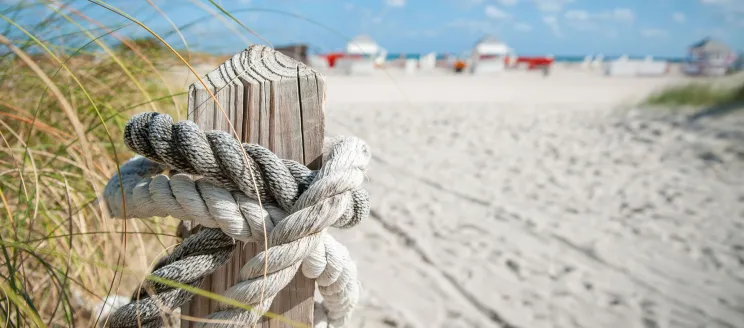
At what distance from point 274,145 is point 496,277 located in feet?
8.29

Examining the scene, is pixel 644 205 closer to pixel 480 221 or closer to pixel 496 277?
pixel 480 221

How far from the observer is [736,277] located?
3.29 metres

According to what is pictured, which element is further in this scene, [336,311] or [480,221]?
[480,221]

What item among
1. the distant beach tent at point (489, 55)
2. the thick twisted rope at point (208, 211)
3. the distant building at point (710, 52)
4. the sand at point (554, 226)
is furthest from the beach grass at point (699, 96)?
the distant building at point (710, 52)

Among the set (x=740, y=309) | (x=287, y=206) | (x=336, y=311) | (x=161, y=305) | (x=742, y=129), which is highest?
(x=287, y=206)

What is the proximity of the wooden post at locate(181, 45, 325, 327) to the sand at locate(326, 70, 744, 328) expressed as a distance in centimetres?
53

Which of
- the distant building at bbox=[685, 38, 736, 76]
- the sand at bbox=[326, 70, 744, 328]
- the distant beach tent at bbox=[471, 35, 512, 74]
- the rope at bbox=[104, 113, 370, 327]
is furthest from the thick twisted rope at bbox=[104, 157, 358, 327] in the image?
the distant building at bbox=[685, 38, 736, 76]

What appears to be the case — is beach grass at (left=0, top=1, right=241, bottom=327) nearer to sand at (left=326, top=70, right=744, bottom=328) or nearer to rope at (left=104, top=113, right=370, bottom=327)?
rope at (left=104, top=113, right=370, bottom=327)

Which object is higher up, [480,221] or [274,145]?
[274,145]

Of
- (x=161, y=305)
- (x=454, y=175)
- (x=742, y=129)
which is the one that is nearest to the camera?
(x=161, y=305)

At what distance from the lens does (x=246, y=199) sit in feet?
3.11

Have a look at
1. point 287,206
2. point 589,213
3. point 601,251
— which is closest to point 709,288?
point 601,251

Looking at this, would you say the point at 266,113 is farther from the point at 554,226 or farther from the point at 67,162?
the point at 554,226

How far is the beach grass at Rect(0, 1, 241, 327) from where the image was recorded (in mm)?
1367
